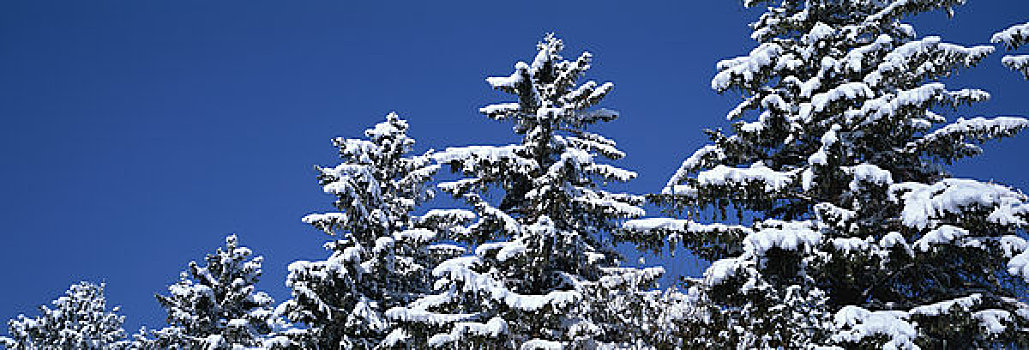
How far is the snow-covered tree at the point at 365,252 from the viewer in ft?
66.0

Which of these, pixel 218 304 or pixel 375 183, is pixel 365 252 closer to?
pixel 375 183

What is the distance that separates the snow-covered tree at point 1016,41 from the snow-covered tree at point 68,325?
39.3m

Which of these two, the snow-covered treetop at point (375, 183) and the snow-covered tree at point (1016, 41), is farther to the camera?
the snow-covered treetop at point (375, 183)

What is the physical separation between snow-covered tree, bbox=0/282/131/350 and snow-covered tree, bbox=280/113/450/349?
72.8ft

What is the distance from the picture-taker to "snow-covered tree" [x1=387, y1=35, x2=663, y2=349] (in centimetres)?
1547

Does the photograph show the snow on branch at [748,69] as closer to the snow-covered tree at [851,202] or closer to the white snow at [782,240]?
the snow-covered tree at [851,202]

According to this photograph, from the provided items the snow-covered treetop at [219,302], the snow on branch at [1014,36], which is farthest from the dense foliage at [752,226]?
the snow-covered treetop at [219,302]

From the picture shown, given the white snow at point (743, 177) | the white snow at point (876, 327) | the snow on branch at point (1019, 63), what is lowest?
the white snow at point (876, 327)

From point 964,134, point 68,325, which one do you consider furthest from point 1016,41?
point 68,325

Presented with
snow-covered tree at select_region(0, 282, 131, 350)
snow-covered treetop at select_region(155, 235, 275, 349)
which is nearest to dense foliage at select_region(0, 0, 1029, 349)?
snow-covered treetop at select_region(155, 235, 275, 349)

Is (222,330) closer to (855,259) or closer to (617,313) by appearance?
(617,313)

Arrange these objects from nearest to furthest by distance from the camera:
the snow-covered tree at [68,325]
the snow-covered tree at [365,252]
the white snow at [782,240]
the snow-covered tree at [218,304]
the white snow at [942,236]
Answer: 1. the white snow at [942,236]
2. the white snow at [782,240]
3. the snow-covered tree at [365,252]
4. the snow-covered tree at [218,304]
5. the snow-covered tree at [68,325]

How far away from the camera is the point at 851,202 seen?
12570mm

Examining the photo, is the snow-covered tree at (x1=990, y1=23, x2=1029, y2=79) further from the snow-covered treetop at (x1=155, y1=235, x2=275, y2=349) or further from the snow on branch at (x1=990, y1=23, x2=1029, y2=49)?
the snow-covered treetop at (x1=155, y1=235, x2=275, y2=349)
